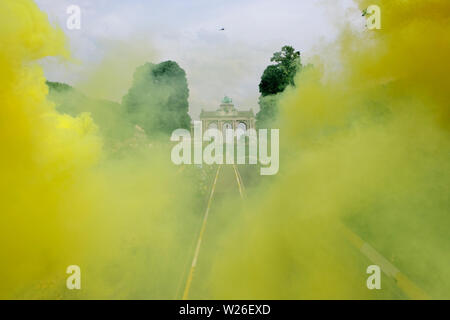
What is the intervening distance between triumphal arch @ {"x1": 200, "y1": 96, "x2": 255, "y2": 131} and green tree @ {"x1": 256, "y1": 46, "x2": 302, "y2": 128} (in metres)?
49.4

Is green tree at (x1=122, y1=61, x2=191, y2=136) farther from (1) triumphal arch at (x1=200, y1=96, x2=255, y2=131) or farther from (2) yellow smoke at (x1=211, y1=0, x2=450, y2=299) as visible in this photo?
(1) triumphal arch at (x1=200, y1=96, x2=255, y2=131)

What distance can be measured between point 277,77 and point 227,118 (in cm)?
5271

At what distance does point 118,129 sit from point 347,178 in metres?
12.0

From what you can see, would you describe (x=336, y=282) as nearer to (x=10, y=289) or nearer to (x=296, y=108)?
(x=10, y=289)

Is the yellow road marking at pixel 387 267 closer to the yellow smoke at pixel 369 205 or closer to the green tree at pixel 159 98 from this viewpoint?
the yellow smoke at pixel 369 205


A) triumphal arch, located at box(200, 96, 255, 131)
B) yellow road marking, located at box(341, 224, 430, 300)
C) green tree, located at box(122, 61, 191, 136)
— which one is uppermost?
triumphal arch, located at box(200, 96, 255, 131)

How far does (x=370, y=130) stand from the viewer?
12.0 meters

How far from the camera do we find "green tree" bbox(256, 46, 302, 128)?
32.0 m

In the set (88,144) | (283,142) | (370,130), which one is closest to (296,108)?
(283,142)

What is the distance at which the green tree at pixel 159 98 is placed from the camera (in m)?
24.9

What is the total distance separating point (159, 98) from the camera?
32750mm

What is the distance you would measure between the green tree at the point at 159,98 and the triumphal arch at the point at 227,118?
4660cm

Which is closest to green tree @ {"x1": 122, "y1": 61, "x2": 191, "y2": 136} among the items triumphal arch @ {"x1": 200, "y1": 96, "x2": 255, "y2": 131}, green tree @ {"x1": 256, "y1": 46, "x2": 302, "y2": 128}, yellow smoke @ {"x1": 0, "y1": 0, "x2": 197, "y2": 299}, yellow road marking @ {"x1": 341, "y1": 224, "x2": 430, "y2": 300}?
green tree @ {"x1": 256, "y1": 46, "x2": 302, "y2": 128}

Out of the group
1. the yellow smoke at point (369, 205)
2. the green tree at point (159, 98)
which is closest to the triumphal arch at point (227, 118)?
the green tree at point (159, 98)
